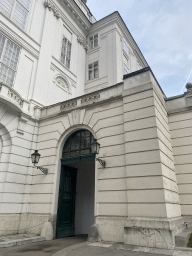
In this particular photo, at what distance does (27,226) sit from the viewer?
34.0ft

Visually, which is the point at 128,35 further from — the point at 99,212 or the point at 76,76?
the point at 99,212

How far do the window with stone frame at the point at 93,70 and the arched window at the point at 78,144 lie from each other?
428 inches

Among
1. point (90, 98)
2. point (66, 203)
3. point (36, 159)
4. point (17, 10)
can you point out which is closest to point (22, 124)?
point (36, 159)

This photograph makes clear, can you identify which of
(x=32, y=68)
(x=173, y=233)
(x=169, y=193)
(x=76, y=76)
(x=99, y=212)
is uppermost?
→ (x=76, y=76)

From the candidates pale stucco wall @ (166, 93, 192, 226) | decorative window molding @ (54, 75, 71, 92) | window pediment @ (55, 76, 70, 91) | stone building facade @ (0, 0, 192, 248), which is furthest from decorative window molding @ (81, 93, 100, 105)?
window pediment @ (55, 76, 70, 91)

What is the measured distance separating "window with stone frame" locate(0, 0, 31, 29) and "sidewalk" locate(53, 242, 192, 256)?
586 inches

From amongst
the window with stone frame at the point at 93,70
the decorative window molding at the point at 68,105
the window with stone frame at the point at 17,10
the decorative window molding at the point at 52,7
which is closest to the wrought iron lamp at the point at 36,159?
the decorative window molding at the point at 68,105

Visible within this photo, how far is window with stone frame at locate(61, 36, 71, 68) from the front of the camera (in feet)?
60.8

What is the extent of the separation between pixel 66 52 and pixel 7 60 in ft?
24.8

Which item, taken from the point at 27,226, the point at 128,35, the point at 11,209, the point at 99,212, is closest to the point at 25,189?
the point at 11,209

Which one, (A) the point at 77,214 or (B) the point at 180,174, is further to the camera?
(A) the point at 77,214

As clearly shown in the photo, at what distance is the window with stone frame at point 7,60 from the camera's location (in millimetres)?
12391

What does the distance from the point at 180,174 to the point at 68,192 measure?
249 inches

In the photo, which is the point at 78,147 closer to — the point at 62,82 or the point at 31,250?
the point at 31,250
